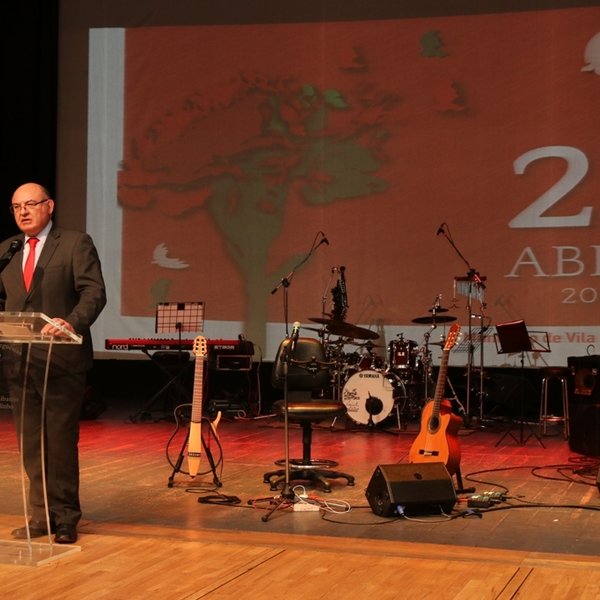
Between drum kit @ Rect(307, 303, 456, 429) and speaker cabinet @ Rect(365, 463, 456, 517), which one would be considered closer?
speaker cabinet @ Rect(365, 463, 456, 517)

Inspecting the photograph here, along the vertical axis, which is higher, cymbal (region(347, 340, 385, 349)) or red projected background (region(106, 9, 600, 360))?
red projected background (region(106, 9, 600, 360))

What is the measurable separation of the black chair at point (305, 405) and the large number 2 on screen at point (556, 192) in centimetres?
380

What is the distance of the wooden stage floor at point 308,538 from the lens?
3.62m

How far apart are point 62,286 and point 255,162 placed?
5.93 metres

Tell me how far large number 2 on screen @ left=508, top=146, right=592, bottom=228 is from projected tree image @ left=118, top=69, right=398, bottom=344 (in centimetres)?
138

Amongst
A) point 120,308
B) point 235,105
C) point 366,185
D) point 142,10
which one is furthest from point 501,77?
point 120,308

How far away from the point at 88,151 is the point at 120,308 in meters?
1.69

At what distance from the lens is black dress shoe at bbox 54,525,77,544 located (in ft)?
13.7

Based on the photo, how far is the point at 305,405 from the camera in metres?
5.82

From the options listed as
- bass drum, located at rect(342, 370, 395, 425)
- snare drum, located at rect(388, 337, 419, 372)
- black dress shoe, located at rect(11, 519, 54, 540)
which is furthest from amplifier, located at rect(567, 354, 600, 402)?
black dress shoe, located at rect(11, 519, 54, 540)

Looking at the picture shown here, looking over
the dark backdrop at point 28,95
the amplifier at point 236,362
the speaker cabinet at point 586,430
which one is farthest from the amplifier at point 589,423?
the dark backdrop at point 28,95

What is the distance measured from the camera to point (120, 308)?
404 inches

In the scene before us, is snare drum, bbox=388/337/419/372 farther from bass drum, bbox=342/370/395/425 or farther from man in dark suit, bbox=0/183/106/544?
man in dark suit, bbox=0/183/106/544

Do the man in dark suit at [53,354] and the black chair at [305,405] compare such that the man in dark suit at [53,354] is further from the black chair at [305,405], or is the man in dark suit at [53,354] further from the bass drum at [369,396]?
the bass drum at [369,396]
